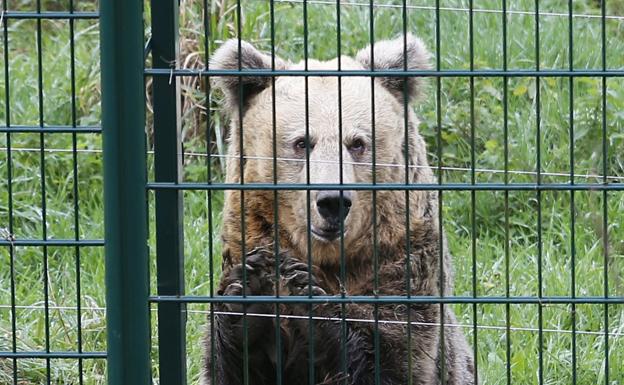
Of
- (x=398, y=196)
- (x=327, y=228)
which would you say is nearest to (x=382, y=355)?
(x=327, y=228)

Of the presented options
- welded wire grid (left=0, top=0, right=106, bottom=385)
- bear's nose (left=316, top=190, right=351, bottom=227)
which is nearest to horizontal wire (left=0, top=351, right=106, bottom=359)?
welded wire grid (left=0, top=0, right=106, bottom=385)

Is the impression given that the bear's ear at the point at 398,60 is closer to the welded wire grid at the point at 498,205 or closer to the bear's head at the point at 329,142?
the bear's head at the point at 329,142

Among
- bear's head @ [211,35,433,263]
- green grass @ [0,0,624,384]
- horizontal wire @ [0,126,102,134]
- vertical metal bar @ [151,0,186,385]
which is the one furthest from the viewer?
green grass @ [0,0,624,384]

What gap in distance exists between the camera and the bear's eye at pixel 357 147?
5309 mm

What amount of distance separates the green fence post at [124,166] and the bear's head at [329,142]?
1579 millimetres

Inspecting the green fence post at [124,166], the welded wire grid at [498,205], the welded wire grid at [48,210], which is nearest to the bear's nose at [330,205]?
the welded wire grid at [498,205]

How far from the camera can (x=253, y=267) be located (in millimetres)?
3922

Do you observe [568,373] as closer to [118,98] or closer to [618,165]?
[618,165]

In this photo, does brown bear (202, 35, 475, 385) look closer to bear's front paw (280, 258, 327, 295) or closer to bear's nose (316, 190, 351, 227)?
bear's nose (316, 190, 351, 227)

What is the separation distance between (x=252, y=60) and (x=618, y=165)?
2455 millimetres

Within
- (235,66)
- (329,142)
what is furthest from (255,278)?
(235,66)

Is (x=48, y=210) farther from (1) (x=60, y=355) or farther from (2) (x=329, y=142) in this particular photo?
(1) (x=60, y=355)

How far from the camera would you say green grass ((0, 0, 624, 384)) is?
18.1 feet

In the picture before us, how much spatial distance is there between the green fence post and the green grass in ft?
5.08
